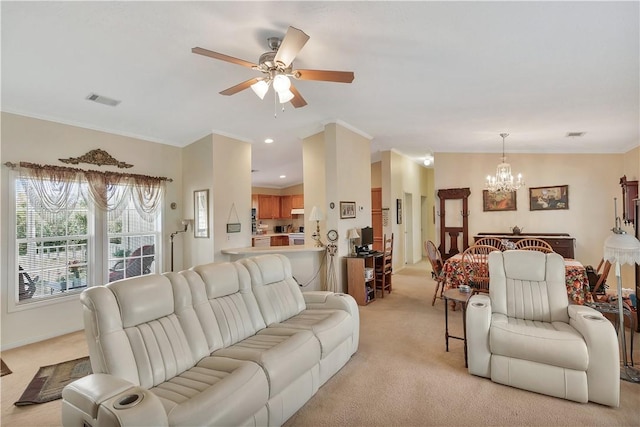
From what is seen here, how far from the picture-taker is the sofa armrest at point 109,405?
135 cm

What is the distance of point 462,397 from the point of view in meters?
2.37

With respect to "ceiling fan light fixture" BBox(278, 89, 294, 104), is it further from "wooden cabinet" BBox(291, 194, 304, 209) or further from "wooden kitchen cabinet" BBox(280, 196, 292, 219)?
"wooden kitchen cabinet" BBox(280, 196, 292, 219)

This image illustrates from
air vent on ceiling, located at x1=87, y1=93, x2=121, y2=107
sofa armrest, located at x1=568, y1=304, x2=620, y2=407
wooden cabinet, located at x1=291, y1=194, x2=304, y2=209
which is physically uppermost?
air vent on ceiling, located at x1=87, y1=93, x2=121, y2=107

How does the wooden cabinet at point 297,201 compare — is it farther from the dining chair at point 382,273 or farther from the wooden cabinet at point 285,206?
the dining chair at point 382,273

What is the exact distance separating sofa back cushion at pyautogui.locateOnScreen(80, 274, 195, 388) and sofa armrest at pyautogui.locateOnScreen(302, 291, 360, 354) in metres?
1.42

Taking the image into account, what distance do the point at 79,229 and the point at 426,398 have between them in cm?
461

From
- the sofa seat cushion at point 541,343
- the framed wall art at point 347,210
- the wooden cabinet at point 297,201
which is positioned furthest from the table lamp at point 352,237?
the wooden cabinet at point 297,201

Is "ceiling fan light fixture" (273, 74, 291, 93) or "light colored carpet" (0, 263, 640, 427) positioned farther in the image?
"ceiling fan light fixture" (273, 74, 291, 93)

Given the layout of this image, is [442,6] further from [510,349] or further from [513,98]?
[510,349]

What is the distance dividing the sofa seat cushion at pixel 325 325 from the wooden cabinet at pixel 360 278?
5.90ft

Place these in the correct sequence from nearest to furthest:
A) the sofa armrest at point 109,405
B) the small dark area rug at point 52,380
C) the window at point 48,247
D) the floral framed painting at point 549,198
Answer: the sofa armrest at point 109,405, the small dark area rug at point 52,380, the window at point 48,247, the floral framed painting at point 549,198

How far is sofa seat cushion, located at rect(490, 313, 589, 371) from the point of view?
226cm

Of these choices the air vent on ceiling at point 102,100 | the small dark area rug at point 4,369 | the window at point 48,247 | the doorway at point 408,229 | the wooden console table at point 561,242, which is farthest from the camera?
the doorway at point 408,229

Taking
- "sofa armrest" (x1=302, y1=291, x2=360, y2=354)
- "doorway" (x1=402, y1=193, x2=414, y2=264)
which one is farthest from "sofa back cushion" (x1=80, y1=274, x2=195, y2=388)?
"doorway" (x1=402, y1=193, x2=414, y2=264)
